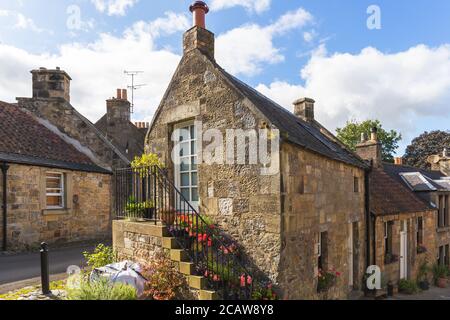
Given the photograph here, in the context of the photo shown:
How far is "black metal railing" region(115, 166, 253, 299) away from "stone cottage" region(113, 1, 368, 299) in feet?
1.05

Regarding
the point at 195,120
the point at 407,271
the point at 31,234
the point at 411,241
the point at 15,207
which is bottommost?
the point at 407,271

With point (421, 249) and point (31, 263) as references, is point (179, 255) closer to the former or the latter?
point (31, 263)

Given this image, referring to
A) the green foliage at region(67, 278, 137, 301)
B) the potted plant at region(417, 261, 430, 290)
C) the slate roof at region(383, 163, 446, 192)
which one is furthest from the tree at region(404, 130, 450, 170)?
the green foliage at region(67, 278, 137, 301)

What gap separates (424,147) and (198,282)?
39.7 meters

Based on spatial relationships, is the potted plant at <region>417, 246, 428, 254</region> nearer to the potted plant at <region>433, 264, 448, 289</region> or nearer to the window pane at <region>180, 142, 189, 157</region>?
the potted plant at <region>433, 264, 448, 289</region>

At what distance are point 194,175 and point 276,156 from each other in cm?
250

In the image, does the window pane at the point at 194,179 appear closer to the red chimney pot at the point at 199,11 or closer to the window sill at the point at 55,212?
the red chimney pot at the point at 199,11

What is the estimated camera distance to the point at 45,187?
1083 cm

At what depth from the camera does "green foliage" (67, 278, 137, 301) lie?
4.61m

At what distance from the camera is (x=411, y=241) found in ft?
44.1
